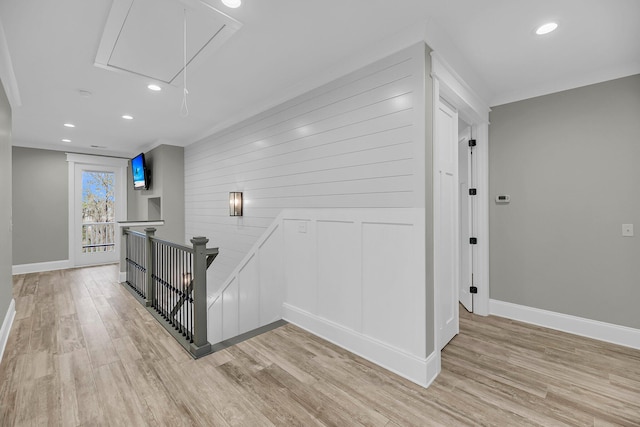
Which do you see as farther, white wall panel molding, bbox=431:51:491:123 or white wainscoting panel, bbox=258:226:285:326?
white wainscoting panel, bbox=258:226:285:326

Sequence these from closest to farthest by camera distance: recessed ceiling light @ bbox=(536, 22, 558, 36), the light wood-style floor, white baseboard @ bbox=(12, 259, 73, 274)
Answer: the light wood-style floor
recessed ceiling light @ bbox=(536, 22, 558, 36)
white baseboard @ bbox=(12, 259, 73, 274)

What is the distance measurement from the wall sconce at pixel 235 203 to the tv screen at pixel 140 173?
3005 millimetres

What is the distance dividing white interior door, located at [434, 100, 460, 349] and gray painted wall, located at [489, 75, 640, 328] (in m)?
1.01

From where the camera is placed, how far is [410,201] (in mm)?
2236

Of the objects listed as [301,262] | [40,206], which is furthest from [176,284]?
[40,206]

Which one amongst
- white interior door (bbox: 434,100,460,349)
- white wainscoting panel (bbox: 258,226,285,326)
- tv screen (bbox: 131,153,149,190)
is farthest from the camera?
tv screen (bbox: 131,153,149,190)

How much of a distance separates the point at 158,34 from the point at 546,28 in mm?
3038

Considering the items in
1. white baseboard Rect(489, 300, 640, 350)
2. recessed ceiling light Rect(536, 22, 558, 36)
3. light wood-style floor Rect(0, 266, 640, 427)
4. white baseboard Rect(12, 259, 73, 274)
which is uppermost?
recessed ceiling light Rect(536, 22, 558, 36)

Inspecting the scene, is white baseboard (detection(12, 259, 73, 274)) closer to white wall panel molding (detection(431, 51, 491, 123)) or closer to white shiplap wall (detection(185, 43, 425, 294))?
white shiplap wall (detection(185, 43, 425, 294))

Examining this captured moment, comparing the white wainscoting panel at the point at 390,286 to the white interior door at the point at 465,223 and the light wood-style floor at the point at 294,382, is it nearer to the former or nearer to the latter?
the light wood-style floor at the point at 294,382

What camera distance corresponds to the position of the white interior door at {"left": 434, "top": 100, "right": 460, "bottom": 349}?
2357mm

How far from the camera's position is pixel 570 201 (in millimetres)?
3025

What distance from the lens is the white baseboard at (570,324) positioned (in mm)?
2723

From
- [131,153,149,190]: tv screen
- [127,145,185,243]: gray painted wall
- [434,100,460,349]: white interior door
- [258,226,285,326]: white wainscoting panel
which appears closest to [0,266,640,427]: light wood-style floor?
[434,100,460,349]: white interior door
